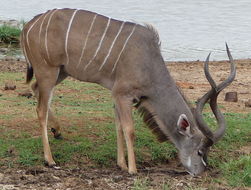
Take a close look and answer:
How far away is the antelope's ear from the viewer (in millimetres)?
6192

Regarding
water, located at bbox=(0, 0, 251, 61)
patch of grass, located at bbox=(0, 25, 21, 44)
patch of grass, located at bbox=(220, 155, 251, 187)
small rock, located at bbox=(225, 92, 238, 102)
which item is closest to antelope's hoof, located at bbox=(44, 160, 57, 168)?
patch of grass, located at bbox=(220, 155, 251, 187)

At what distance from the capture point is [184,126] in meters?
6.25

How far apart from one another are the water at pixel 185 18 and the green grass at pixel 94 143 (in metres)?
5.95

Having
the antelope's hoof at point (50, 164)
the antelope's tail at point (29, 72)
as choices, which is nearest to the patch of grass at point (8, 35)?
the antelope's tail at point (29, 72)

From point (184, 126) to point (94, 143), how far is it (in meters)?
1.10

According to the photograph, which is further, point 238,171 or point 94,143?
point 94,143

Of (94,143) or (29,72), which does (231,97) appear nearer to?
(94,143)

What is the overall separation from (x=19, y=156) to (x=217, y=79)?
5.53 meters

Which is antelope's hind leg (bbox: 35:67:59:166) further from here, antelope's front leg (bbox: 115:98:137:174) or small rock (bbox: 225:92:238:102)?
small rock (bbox: 225:92:238:102)

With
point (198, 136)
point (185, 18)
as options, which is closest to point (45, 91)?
point (198, 136)

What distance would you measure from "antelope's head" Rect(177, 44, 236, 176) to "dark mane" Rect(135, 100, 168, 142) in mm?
218

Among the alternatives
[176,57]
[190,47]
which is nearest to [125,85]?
[176,57]

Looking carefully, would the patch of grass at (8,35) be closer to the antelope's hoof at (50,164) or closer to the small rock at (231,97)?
the small rock at (231,97)

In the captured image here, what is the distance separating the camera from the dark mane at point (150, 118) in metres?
6.40
